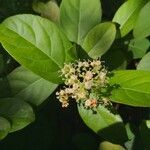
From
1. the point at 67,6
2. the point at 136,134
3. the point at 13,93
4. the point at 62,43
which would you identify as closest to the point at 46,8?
the point at 67,6

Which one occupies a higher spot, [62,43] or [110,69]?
[62,43]

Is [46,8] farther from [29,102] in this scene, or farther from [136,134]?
[136,134]

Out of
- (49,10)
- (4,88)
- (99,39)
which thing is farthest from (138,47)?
(4,88)

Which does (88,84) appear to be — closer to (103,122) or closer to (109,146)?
(103,122)

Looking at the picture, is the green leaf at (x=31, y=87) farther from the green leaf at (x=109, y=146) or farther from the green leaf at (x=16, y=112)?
the green leaf at (x=109, y=146)

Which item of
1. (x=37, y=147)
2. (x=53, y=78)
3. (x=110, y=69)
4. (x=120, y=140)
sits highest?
(x=53, y=78)

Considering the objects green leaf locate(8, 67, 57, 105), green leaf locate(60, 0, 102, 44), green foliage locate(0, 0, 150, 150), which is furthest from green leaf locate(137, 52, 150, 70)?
green leaf locate(8, 67, 57, 105)
